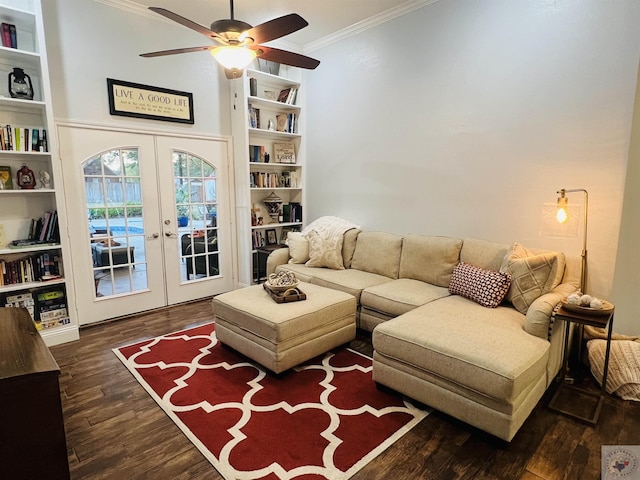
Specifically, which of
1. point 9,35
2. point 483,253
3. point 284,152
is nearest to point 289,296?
point 483,253

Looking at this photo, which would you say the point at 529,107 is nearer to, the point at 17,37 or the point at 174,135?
the point at 174,135

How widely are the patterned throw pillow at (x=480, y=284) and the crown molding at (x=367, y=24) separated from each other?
2.60 metres

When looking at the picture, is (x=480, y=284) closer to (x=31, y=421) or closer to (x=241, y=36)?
(x=241, y=36)

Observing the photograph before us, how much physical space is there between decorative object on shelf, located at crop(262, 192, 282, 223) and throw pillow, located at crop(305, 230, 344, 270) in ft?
3.50

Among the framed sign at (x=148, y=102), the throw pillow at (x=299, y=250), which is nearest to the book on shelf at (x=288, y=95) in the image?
the framed sign at (x=148, y=102)

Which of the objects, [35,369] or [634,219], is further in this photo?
[634,219]

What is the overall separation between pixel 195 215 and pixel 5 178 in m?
1.74

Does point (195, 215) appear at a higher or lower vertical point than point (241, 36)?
lower

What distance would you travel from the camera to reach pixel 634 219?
2.65 metres

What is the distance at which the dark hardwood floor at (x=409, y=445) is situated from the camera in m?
1.83

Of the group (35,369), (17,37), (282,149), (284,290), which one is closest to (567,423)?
(284,290)

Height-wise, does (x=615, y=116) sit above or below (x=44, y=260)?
above

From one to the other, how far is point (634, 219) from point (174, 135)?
4.25 metres

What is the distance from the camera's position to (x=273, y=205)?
4941 millimetres
